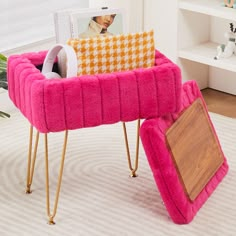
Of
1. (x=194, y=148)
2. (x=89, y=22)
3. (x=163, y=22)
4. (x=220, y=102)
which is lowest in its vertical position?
(x=220, y=102)

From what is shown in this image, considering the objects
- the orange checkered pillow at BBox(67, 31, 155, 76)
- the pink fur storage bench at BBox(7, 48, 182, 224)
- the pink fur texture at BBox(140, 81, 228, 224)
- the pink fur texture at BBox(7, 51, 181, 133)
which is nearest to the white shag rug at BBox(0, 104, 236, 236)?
the pink fur texture at BBox(140, 81, 228, 224)

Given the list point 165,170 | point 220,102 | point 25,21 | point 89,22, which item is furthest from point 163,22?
point 165,170

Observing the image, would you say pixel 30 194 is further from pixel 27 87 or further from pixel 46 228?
pixel 27 87

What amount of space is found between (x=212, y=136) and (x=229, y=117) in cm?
68

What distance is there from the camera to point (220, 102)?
3.69 meters

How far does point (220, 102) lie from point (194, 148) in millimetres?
1065

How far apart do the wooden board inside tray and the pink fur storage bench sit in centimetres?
13

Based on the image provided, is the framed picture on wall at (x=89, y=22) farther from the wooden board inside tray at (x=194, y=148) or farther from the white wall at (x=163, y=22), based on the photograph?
the white wall at (x=163, y=22)

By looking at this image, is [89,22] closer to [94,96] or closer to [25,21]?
[94,96]

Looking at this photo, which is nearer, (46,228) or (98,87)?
(98,87)

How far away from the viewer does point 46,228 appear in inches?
99.6

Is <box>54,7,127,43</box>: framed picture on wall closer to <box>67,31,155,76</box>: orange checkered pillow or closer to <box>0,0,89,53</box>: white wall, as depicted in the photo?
<box>67,31,155,76</box>: orange checkered pillow

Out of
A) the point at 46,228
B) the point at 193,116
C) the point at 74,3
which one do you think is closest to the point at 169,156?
the point at 193,116

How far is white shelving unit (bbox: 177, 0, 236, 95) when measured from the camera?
11.4ft
